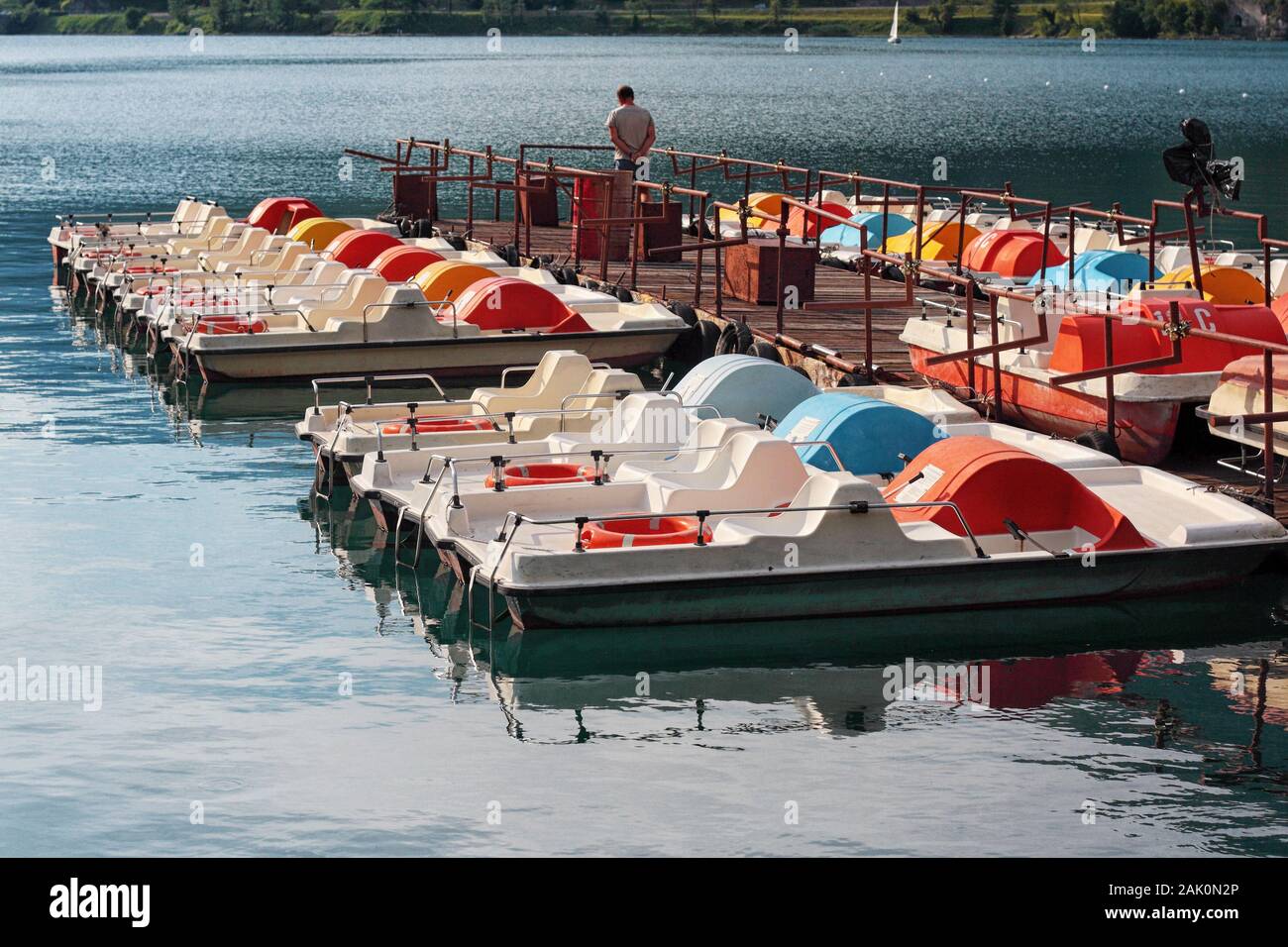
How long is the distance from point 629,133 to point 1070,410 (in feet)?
44.1

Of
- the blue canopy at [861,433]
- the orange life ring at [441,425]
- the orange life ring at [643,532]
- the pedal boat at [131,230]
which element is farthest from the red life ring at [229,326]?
the orange life ring at [643,532]

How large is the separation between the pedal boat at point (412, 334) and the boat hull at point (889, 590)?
10.3 m

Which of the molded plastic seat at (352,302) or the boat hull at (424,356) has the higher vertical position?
the molded plastic seat at (352,302)

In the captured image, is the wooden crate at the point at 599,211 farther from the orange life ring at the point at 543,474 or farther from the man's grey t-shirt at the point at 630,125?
the orange life ring at the point at 543,474

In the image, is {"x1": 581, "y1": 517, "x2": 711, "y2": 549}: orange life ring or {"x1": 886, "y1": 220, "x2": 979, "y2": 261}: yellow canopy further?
{"x1": 886, "y1": 220, "x2": 979, "y2": 261}: yellow canopy

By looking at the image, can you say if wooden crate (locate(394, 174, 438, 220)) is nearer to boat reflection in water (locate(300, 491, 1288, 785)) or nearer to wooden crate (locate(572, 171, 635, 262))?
wooden crate (locate(572, 171, 635, 262))

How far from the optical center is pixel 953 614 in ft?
48.5

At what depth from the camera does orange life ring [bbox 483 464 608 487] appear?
16.6 m

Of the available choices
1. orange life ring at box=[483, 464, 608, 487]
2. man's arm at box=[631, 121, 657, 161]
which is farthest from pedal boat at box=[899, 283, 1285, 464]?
man's arm at box=[631, 121, 657, 161]

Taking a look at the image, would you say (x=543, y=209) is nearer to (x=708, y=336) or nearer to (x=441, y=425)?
(x=708, y=336)

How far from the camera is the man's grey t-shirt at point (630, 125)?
30734mm

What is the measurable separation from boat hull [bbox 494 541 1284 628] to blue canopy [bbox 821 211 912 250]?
18.1m

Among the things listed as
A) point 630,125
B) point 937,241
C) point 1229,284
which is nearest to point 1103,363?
point 1229,284

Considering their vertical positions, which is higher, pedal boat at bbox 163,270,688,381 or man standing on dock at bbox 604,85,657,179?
man standing on dock at bbox 604,85,657,179
